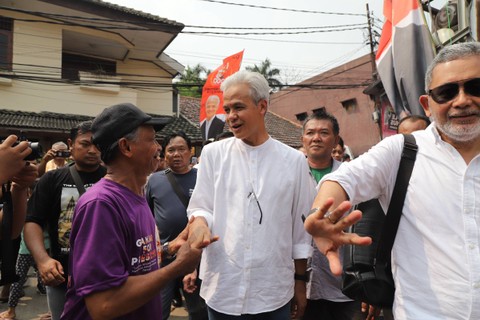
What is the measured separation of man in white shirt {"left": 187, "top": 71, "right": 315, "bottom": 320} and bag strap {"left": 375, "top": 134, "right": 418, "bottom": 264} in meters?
0.65

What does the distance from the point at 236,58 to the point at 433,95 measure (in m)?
7.84

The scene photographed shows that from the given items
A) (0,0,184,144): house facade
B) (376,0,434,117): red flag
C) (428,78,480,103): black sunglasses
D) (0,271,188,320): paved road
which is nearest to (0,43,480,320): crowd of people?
(428,78,480,103): black sunglasses

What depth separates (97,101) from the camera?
41.3ft

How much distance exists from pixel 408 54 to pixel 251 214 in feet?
11.9

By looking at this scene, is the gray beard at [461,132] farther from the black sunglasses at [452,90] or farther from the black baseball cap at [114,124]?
the black baseball cap at [114,124]

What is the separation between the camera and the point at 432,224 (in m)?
1.33

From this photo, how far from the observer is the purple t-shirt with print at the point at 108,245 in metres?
1.34

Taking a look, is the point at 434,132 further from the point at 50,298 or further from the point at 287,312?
the point at 50,298

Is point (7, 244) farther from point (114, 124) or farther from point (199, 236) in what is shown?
point (199, 236)

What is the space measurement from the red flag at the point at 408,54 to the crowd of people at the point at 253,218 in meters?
2.92

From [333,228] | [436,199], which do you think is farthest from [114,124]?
[436,199]

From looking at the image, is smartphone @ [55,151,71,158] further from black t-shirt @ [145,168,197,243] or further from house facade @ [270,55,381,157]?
house facade @ [270,55,381,157]

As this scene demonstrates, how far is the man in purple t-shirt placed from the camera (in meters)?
1.35

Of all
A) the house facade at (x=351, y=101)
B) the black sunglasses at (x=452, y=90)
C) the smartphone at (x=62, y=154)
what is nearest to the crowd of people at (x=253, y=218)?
the black sunglasses at (x=452, y=90)
